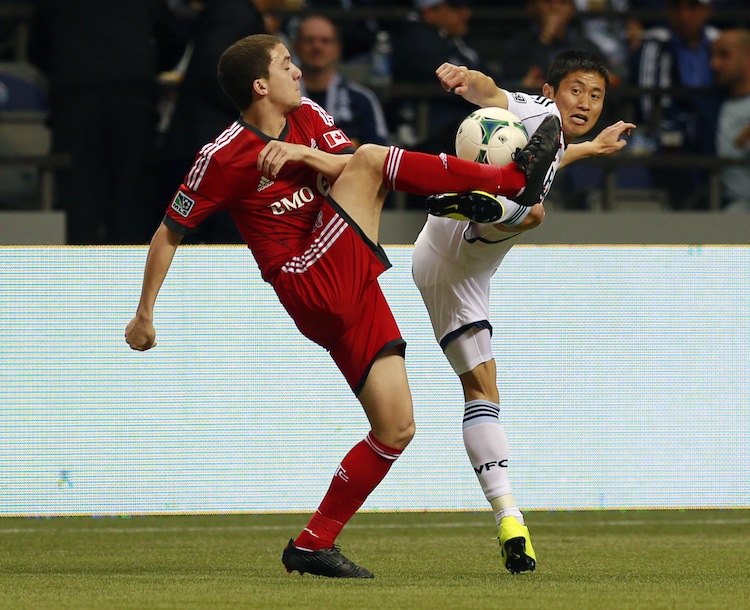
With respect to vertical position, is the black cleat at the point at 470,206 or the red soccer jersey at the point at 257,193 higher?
the black cleat at the point at 470,206

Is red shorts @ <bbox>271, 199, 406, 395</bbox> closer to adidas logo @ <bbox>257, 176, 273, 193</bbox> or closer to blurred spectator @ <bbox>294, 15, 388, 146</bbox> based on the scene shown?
adidas logo @ <bbox>257, 176, 273, 193</bbox>

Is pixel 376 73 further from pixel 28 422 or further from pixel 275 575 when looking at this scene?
pixel 275 575

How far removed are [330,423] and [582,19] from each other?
5.08m

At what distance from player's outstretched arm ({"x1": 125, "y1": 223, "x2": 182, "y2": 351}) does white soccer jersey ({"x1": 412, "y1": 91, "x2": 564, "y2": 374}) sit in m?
1.02

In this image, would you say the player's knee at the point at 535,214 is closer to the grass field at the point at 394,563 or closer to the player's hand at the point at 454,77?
the player's hand at the point at 454,77

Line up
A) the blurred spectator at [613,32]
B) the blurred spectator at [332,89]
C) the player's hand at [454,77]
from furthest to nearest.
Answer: the blurred spectator at [613,32] < the blurred spectator at [332,89] < the player's hand at [454,77]

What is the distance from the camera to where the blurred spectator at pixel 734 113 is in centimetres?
952

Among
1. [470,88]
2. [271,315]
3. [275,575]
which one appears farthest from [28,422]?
[470,88]

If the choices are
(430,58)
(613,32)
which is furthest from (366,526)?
(613,32)

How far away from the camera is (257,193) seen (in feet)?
15.9

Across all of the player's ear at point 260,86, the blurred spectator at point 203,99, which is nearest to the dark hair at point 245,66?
the player's ear at point 260,86

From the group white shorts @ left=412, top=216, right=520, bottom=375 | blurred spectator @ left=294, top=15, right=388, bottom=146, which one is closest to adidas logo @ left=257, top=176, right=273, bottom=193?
white shorts @ left=412, top=216, right=520, bottom=375

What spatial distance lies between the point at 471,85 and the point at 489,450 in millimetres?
1280

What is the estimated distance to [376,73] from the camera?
10039 mm
